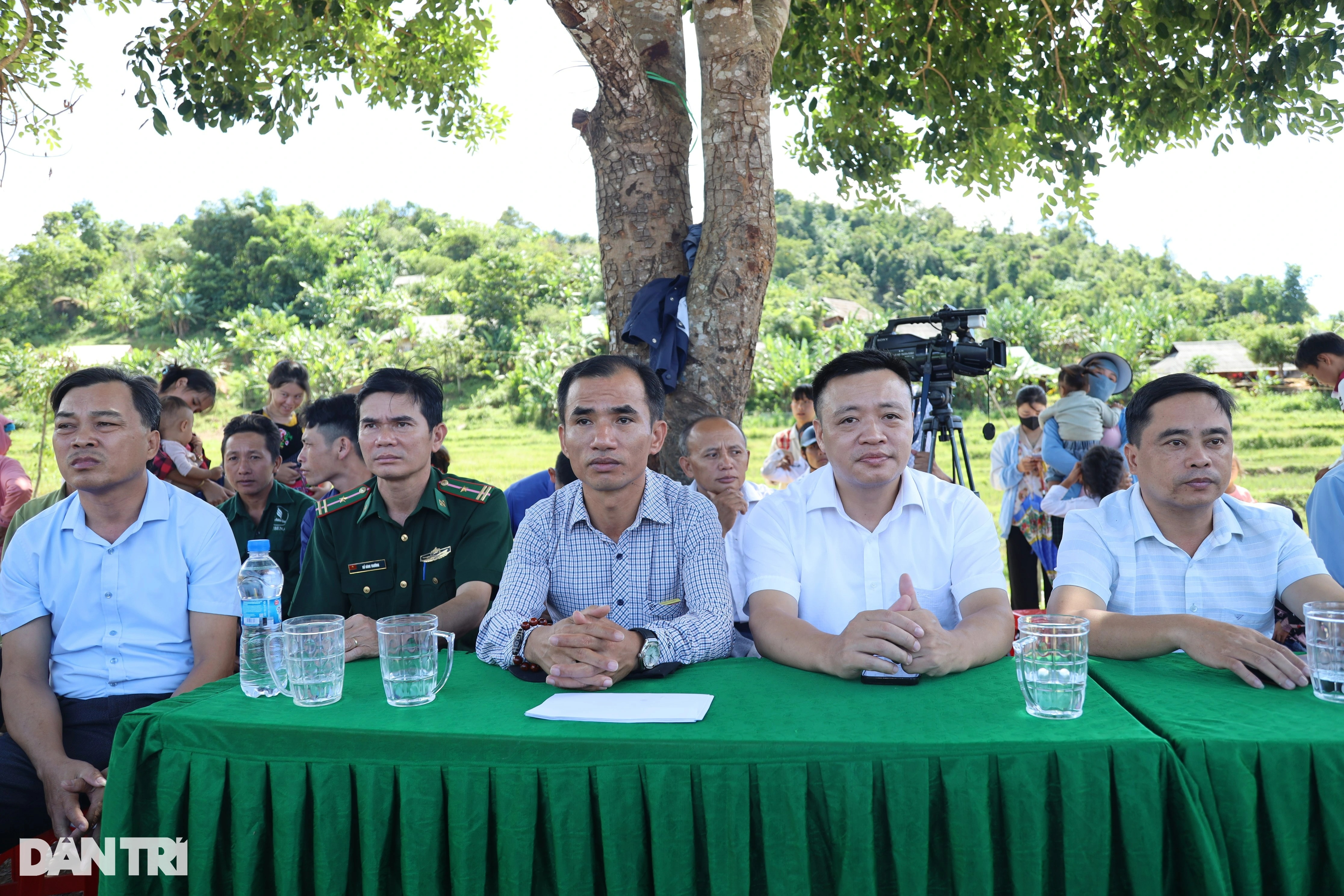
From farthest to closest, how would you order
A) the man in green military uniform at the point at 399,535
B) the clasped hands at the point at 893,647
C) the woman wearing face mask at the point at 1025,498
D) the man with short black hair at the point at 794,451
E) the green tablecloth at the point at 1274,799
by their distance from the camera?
the man with short black hair at the point at 794,451 < the woman wearing face mask at the point at 1025,498 < the man in green military uniform at the point at 399,535 < the clasped hands at the point at 893,647 < the green tablecloth at the point at 1274,799

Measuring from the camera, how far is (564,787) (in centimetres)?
161

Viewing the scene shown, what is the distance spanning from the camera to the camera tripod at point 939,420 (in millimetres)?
4227

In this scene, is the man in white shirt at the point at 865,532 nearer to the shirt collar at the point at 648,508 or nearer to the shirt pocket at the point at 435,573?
the shirt collar at the point at 648,508

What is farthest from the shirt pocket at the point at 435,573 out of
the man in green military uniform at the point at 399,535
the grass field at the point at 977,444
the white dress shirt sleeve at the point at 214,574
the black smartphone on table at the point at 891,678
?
the grass field at the point at 977,444

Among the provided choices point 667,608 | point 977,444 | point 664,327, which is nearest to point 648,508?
point 667,608

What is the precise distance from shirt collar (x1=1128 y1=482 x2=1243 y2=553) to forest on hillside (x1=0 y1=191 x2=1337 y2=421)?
17429 mm

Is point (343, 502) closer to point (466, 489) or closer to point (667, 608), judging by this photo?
point (466, 489)

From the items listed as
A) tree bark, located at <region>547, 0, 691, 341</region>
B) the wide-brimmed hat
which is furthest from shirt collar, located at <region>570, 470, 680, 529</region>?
the wide-brimmed hat

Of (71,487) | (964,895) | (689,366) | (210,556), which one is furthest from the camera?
(689,366)

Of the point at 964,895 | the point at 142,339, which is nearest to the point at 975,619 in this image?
the point at 964,895

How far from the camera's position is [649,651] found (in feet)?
6.49

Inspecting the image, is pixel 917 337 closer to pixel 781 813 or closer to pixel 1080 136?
pixel 1080 136

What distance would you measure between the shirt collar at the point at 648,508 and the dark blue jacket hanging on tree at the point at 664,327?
4.32ft

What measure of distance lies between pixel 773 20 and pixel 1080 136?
2.12 m
